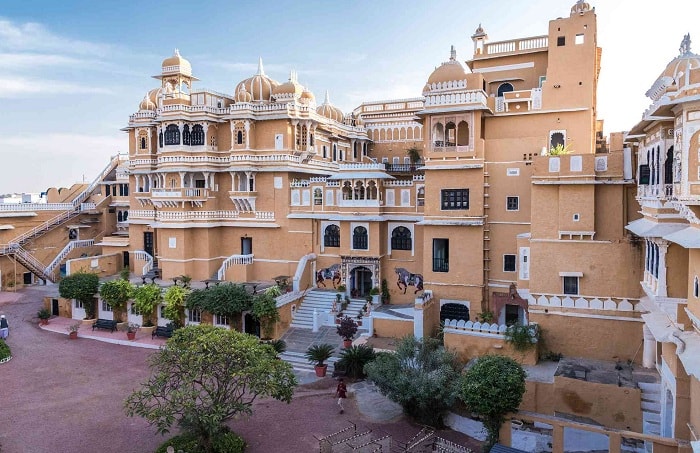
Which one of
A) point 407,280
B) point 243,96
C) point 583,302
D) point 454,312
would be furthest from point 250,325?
point 583,302

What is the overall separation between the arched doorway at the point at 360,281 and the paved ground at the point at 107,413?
26.9 feet

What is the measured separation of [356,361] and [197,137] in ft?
62.8

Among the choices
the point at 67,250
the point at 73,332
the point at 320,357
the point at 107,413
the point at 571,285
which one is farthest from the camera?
the point at 67,250

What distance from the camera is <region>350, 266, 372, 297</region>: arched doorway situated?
28.0 metres

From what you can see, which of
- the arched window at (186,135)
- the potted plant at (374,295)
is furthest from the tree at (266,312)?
the arched window at (186,135)

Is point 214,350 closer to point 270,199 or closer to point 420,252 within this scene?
point 420,252

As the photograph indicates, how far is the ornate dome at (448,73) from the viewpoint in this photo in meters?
23.2

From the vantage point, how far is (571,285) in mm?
18719

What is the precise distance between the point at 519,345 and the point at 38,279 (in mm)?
34538

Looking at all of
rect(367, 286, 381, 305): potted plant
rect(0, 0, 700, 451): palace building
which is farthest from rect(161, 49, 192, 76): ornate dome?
rect(367, 286, 381, 305): potted plant

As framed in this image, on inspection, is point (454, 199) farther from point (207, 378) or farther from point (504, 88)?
point (207, 378)

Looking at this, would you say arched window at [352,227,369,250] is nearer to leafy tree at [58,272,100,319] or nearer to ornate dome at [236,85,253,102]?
ornate dome at [236,85,253,102]

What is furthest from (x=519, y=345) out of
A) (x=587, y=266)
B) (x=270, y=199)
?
(x=270, y=199)

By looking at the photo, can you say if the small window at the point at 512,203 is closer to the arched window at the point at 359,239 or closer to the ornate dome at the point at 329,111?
the arched window at the point at 359,239
